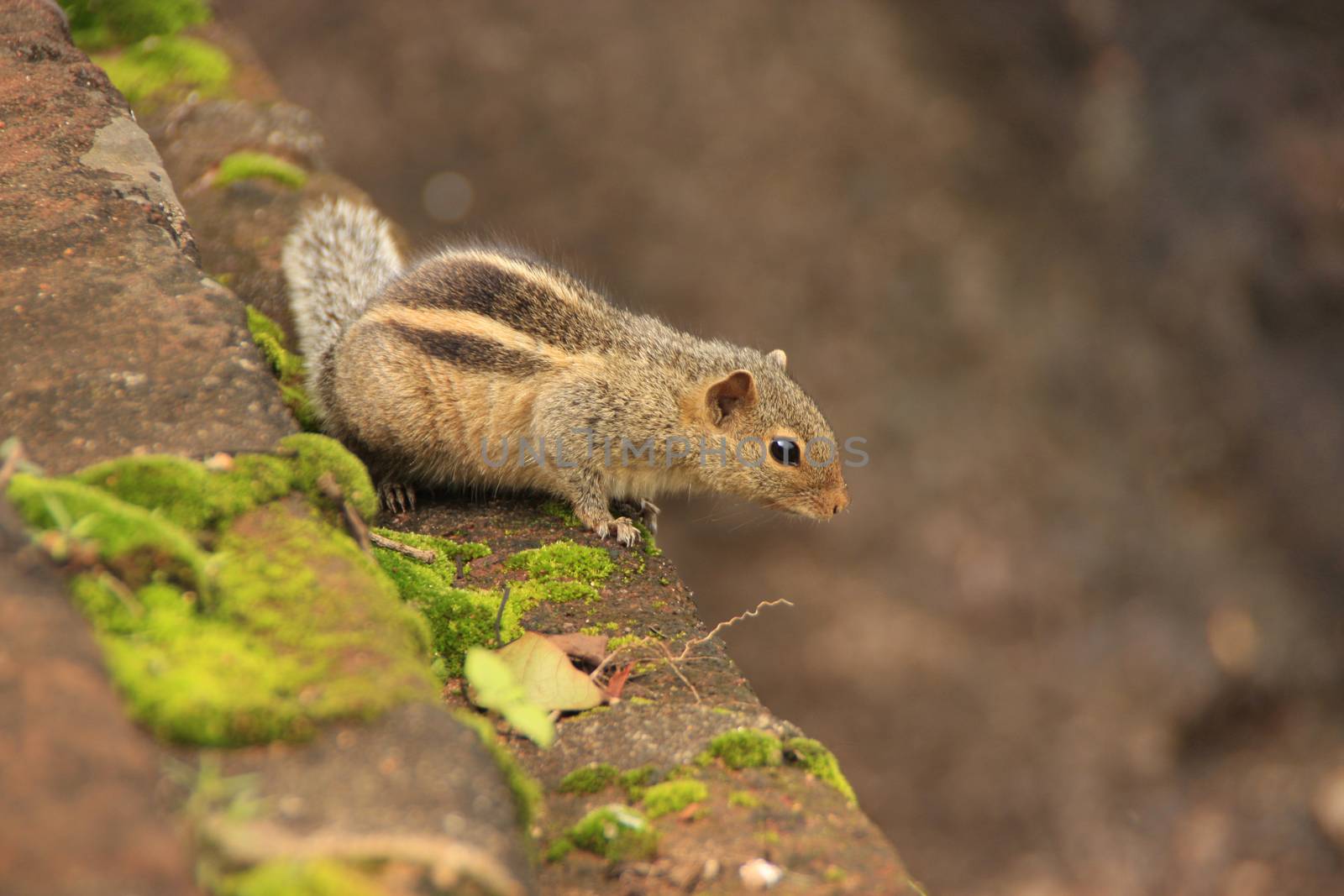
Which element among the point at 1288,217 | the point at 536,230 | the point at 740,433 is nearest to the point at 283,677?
the point at 740,433

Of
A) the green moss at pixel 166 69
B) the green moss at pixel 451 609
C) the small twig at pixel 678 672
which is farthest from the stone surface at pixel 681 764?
the green moss at pixel 166 69

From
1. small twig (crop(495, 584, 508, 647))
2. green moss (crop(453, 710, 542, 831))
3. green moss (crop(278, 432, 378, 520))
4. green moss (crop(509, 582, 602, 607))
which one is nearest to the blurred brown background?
green moss (crop(509, 582, 602, 607))

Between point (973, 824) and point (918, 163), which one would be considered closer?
point (973, 824)

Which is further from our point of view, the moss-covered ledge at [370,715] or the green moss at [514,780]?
the green moss at [514,780]

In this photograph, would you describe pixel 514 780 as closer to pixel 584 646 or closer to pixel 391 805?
pixel 391 805

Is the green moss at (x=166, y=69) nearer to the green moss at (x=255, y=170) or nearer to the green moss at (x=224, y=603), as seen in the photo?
the green moss at (x=255, y=170)

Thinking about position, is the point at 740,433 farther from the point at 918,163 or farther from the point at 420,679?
the point at 918,163

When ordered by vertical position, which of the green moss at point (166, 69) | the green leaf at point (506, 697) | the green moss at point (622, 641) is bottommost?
the green leaf at point (506, 697)
